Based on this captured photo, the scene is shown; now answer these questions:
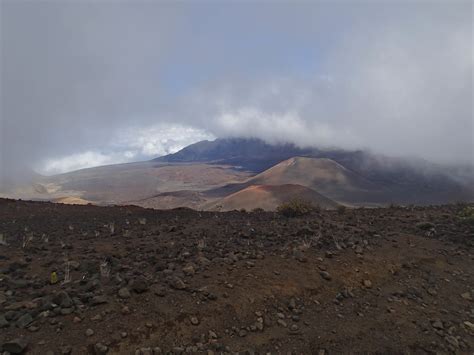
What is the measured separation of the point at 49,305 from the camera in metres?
5.22

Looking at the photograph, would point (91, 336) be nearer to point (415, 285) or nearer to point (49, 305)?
point (49, 305)

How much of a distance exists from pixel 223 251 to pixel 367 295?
2.88 meters

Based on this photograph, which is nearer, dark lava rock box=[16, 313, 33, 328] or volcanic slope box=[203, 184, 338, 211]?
dark lava rock box=[16, 313, 33, 328]

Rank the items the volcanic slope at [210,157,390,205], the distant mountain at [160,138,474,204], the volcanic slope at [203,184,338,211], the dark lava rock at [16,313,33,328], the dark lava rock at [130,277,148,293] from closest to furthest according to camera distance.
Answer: the dark lava rock at [16,313,33,328] < the dark lava rock at [130,277,148,293] < the volcanic slope at [203,184,338,211] < the distant mountain at [160,138,474,204] < the volcanic slope at [210,157,390,205]

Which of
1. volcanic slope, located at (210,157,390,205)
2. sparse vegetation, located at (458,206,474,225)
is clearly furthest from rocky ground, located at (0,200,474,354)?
volcanic slope, located at (210,157,390,205)

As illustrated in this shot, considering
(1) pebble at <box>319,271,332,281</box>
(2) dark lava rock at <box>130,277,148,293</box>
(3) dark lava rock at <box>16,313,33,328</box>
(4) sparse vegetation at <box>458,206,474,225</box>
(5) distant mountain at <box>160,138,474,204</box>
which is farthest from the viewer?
(5) distant mountain at <box>160,138,474,204</box>

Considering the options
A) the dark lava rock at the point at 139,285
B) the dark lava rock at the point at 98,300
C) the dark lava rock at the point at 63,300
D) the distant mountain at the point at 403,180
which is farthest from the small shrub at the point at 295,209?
the distant mountain at the point at 403,180

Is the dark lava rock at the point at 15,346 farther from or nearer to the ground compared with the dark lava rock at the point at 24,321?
nearer to the ground

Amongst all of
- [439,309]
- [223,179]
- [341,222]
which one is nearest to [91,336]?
[439,309]

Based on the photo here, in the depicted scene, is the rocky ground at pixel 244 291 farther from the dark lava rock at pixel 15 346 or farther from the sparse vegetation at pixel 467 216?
the sparse vegetation at pixel 467 216

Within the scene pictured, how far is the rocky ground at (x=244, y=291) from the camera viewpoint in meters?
4.99

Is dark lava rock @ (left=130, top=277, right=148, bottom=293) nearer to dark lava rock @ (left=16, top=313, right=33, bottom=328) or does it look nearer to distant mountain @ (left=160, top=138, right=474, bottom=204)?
dark lava rock @ (left=16, top=313, right=33, bottom=328)

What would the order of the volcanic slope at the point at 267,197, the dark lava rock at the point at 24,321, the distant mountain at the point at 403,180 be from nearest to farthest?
the dark lava rock at the point at 24,321 → the volcanic slope at the point at 267,197 → the distant mountain at the point at 403,180

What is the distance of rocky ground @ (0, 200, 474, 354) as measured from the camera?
16.4ft
